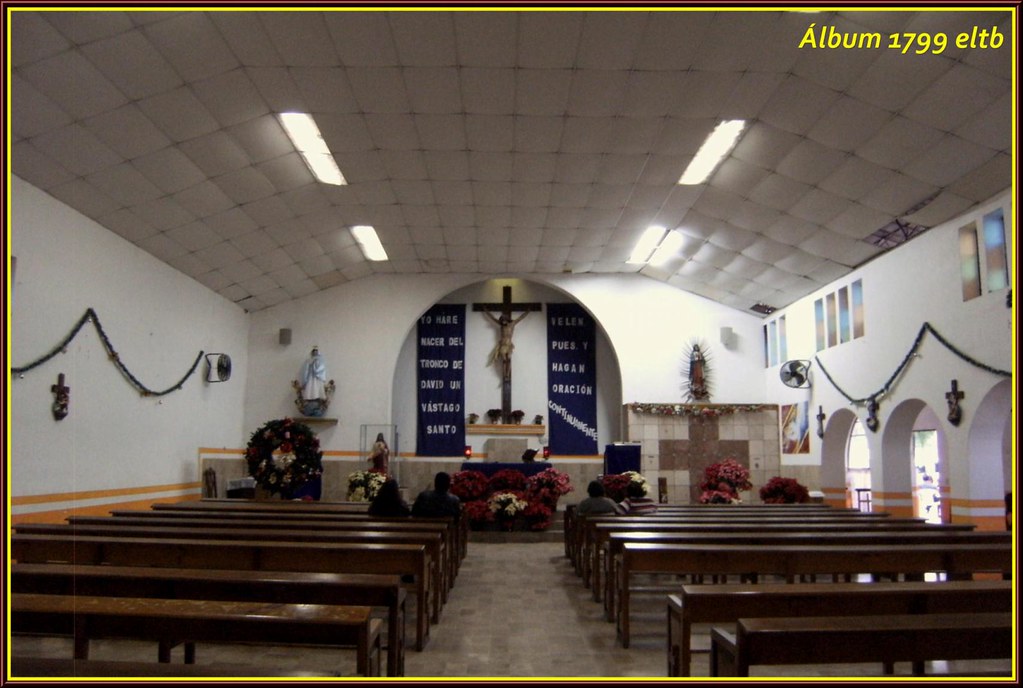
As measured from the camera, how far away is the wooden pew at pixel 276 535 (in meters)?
5.73

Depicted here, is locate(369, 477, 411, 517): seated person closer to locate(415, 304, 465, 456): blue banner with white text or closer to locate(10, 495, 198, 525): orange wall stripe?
locate(10, 495, 198, 525): orange wall stripe

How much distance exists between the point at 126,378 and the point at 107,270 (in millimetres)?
1521

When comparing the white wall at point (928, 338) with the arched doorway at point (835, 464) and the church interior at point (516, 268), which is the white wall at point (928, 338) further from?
the arched doorway at point (835, 464)

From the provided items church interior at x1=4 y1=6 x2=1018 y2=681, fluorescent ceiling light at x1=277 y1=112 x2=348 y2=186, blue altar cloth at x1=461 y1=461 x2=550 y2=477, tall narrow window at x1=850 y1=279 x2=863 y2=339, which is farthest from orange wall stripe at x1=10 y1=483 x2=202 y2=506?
tall narrow window at x1=850 y1=279 x2=863 y2=339

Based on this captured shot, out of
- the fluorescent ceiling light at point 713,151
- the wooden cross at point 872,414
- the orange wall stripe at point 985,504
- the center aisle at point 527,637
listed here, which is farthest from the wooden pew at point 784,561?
the wooden cross at point 872,414

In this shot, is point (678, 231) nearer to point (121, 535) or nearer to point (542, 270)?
point (542, 270)

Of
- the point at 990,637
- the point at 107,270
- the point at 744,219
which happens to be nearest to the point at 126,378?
the point at 107,270

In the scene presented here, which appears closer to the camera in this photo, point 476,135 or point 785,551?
point 785,551

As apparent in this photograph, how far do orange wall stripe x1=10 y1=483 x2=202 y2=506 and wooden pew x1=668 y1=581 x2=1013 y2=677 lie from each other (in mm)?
7417

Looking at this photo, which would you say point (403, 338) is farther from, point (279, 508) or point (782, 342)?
point (279, 508)

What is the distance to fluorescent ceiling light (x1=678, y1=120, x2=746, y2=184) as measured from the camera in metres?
9.11

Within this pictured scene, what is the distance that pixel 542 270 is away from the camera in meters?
16.0

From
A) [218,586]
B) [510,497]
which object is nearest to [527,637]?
[218,586]

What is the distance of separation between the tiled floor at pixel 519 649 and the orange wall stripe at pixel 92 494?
4071 mm
